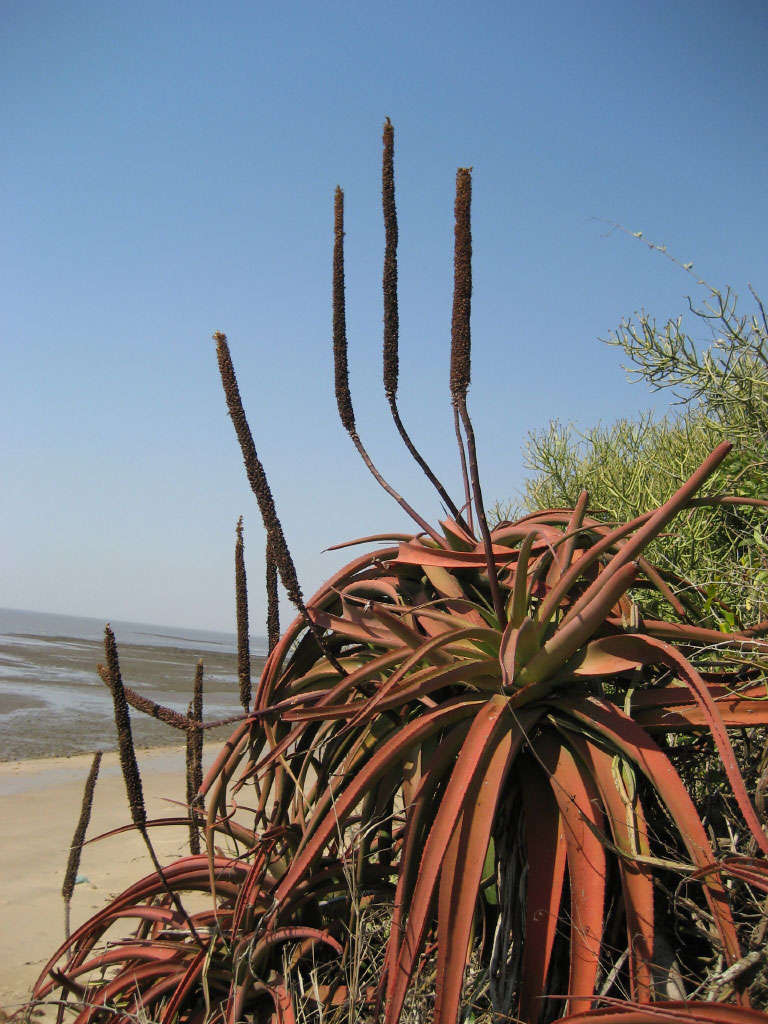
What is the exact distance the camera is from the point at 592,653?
180 centimetres

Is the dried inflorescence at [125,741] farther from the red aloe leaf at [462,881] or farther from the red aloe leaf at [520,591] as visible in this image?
the red aloe leaf at [520,591]

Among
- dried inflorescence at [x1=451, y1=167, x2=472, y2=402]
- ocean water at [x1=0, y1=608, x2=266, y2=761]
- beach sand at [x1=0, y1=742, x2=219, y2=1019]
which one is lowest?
ocean water at [x1=0, y1=608, x2=266, y2=761]

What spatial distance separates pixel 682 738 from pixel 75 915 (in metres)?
4.81

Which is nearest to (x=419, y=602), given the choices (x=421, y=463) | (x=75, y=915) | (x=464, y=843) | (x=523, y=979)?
(x=421, y=463)

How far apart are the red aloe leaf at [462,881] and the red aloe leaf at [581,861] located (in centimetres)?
12

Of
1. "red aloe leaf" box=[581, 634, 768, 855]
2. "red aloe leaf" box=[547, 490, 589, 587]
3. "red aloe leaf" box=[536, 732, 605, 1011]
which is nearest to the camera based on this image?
"red aloe leaf" box=[581, 634, 768, 855]

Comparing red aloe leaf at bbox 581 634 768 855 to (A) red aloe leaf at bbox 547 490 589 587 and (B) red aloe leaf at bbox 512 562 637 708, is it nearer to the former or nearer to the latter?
(B) red aloe leaf at bbox 512 562 637 708

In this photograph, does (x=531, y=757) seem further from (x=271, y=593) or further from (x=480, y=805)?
(x=271, y=593)

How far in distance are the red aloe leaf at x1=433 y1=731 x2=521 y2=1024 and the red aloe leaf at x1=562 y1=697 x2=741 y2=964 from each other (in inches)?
7.9

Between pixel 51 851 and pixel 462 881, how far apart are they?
7110mm

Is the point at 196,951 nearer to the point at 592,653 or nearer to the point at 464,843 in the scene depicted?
the point at 464,843

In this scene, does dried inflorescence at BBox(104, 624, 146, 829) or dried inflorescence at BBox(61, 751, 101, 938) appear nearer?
dried inflorescence at BBox(104, 624, 146, 829)

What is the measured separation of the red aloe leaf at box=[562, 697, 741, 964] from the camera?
55.7 inches

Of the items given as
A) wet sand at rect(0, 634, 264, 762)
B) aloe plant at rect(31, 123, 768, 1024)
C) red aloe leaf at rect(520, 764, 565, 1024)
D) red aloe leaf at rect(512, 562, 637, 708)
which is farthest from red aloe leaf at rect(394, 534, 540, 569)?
wet sand at rect(0, 634, 264, 762)
